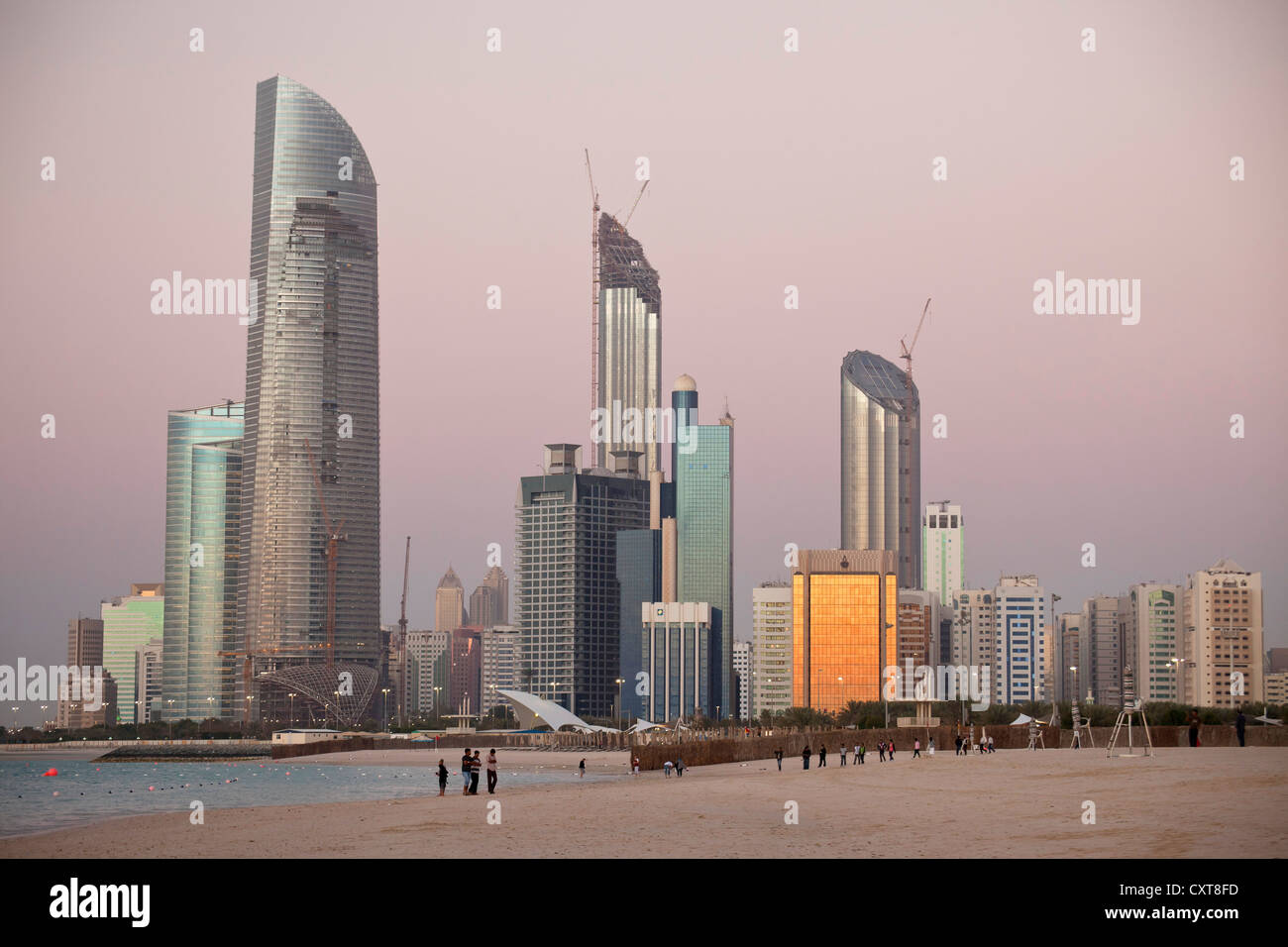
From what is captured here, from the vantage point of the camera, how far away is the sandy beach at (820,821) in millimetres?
33469

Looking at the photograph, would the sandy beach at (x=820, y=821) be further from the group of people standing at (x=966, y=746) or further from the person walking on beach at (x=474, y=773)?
the group of people standing at (x=966, y=746)

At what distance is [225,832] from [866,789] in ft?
72.2

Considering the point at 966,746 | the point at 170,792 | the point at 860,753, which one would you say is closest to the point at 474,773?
the point at 860,753

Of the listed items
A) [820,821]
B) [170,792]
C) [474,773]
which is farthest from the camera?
[170,792]

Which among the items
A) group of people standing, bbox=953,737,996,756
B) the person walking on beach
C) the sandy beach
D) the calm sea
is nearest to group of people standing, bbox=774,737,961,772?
group of people standing, bbox=953,737,996,756

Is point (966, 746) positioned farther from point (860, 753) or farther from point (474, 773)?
point (474, 773)

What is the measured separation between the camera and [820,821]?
40.2m

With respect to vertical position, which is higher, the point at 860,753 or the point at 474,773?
the point at 474,773

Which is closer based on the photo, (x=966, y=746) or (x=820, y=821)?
(x=820, y=821)

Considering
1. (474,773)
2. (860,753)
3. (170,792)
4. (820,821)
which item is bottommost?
(170,792)

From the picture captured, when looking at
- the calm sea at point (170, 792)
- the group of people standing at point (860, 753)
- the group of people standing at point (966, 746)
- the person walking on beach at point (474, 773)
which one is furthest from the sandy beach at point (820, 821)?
the group of people standing at point (966, 746)
